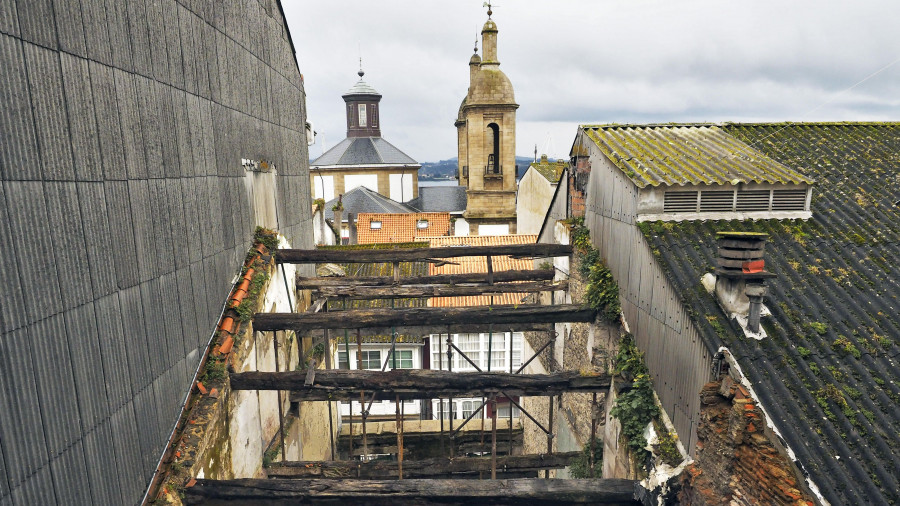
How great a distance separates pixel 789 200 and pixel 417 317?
20.3ft

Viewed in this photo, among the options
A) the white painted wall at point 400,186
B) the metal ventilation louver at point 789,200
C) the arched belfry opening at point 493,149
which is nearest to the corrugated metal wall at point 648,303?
the metal ventilation louver at point 789,200

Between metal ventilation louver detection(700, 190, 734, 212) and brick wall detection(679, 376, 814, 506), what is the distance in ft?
11.9

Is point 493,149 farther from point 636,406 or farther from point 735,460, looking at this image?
point 735,460

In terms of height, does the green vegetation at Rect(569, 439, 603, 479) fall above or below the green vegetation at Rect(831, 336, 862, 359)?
below

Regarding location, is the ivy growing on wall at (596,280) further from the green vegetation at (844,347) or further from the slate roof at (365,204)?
the slate roof at (365,204)

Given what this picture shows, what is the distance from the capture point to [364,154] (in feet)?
174

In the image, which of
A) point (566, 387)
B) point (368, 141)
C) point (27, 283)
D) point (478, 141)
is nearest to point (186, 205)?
point (27, 283)

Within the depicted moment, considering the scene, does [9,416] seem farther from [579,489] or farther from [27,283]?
[579,489]

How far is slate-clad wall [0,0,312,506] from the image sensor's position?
166 inches

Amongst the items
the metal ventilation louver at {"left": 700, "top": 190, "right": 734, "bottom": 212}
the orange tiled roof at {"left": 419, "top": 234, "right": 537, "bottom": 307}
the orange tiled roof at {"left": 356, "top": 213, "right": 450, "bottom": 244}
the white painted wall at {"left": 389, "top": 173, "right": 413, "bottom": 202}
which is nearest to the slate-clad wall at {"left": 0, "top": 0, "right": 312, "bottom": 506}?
the metal ventilation louver at {"left": 700, "top": 190, "right": 734, "bottom": 212}

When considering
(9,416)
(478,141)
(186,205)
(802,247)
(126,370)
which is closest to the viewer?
(9,416)

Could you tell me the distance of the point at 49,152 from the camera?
Result: 181 inches

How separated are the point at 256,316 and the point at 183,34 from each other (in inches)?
174

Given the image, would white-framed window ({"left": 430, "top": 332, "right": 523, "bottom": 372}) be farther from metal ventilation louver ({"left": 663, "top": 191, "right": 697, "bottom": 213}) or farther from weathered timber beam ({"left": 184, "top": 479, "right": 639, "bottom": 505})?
weathered timber beam ({"left": 184, "top": 479, "right": 639, "bottom": 505})
